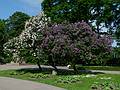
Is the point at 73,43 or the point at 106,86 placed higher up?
the point at 73,43

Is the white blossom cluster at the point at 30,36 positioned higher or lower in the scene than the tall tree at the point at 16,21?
lower

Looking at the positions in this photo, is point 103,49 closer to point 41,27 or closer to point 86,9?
point 41,27

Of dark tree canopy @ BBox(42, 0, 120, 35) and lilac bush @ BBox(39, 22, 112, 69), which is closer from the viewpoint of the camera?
lilac bush @ BBox(39, 22, 112, 69)

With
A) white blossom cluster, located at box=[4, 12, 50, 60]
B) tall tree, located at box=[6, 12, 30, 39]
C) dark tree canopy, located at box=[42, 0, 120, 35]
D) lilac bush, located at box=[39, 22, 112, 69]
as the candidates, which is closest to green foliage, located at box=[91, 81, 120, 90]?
lilac bush, located at box=[39, 22, 112, 69]

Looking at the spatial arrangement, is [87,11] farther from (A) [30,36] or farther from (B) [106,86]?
(B) [106,86]

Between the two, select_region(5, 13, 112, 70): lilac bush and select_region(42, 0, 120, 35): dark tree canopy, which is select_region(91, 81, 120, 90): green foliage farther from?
select_region(42, 0, 120, 35): dark tree canopy

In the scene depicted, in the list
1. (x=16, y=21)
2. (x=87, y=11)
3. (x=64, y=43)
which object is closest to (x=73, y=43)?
(x=64, y=43)

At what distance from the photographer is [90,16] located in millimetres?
60812

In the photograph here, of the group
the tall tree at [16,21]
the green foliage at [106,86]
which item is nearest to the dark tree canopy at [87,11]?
the tall tree at [16,21]

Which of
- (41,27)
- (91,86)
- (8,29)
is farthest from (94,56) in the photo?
(8,29)

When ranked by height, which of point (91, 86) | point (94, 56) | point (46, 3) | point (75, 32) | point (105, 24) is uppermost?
point (46, 3)

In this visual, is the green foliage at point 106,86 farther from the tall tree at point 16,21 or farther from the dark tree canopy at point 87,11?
the tall tree at point 16,21

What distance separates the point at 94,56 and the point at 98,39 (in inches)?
59.9

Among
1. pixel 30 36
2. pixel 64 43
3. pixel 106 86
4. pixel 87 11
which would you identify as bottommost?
pixel 106 86
